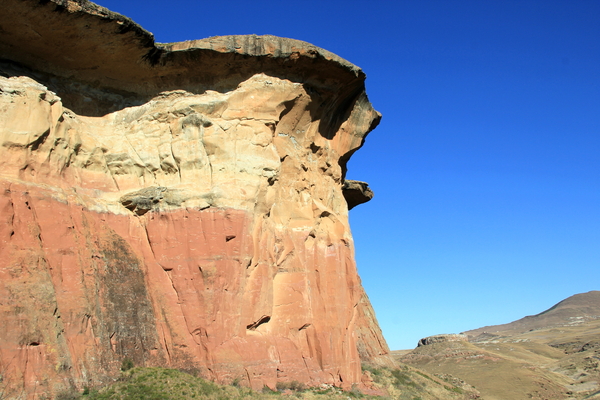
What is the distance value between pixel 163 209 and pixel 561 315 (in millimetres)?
164139

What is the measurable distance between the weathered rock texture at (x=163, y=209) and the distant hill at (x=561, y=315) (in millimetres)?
138537

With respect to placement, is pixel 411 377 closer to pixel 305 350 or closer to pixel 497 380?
pixel 305 350

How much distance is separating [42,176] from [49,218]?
159 cm

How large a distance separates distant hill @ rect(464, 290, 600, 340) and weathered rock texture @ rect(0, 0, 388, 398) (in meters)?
139

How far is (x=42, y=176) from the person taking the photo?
1866 centimetres

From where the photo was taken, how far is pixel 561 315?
162250 millimetres

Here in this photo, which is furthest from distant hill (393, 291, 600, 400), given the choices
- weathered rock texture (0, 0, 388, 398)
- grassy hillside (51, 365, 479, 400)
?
weathered rock texture (0, 0, 388, 398)

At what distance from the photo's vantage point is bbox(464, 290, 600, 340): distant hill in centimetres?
15450

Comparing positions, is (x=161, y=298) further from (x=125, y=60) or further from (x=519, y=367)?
(x=519, y=367)

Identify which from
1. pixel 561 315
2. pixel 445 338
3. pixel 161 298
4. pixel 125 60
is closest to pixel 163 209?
pixel 161 298

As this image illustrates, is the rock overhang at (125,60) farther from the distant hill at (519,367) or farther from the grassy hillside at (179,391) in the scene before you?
the distant hill at (519,367)

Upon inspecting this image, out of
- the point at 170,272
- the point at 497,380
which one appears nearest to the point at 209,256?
the point at 170,272

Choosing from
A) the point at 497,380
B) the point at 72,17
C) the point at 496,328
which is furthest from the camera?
the point at 496,328

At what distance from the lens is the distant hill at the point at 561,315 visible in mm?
154500
